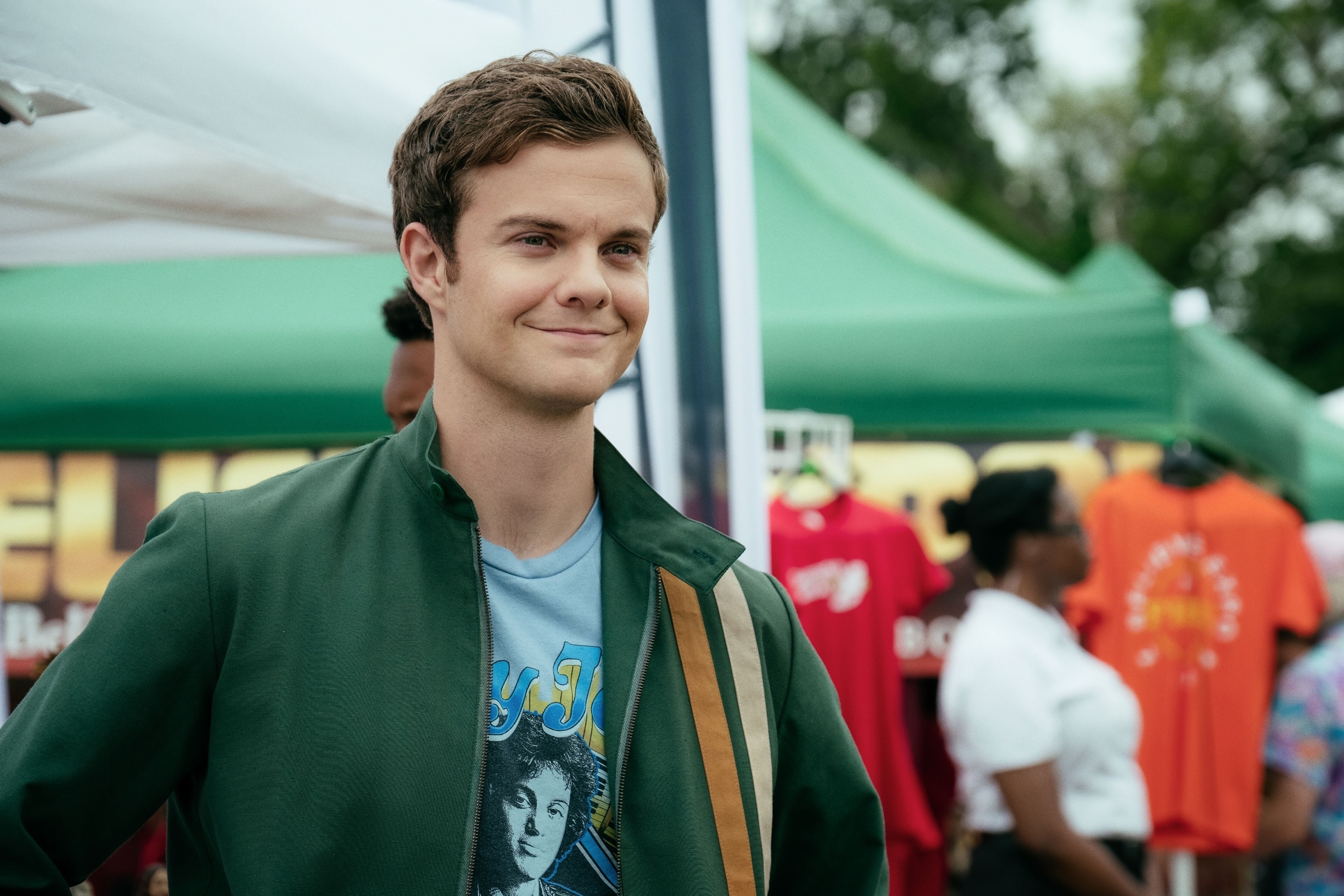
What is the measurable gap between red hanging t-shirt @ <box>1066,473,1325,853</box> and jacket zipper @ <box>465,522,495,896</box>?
12.5ft

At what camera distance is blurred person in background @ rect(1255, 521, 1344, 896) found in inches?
142

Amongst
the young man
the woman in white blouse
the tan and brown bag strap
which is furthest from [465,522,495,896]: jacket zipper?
the woman in white blouse

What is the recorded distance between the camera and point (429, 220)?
124 centimetres

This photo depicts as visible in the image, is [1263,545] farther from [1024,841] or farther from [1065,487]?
[1024,841]

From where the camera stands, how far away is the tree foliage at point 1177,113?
20.1m

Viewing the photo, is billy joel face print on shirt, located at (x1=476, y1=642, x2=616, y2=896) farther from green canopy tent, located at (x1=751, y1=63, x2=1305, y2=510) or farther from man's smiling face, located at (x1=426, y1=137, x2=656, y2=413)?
green canopy tent, located at (x1=751, y1=63, x2=1305, y2=510)

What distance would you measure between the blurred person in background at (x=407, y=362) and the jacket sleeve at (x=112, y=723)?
36.7 inches

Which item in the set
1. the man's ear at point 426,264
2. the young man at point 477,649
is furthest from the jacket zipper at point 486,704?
the man's ear at point 426,264

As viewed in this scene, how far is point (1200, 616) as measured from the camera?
183 inches

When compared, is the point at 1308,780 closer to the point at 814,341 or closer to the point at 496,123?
the point at 814,341

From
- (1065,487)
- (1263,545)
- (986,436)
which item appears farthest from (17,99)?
(1263,545)

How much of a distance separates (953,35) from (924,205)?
1709cm

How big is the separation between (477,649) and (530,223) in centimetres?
41

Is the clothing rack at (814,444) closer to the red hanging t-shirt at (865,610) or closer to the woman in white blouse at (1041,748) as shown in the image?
the red hanging t-shirt at (865,610)
